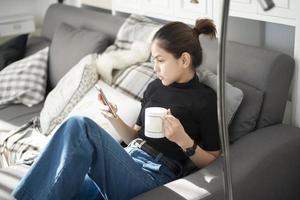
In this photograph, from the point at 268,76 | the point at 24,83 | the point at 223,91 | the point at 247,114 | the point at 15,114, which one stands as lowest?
the point at 15,114

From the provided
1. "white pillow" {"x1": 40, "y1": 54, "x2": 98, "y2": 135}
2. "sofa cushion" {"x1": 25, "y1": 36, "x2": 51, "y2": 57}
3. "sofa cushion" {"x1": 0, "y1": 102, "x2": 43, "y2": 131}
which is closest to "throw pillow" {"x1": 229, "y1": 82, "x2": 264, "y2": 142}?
"white pillow" {"x1": 40, "y1": 54, "x2": 98, "y2": 135}

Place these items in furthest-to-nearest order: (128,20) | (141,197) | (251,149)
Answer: (128,20)
(251,149)
(141,197)

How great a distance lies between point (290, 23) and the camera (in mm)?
1958

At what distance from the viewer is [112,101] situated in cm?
230

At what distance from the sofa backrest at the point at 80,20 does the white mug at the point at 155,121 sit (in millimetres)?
1364

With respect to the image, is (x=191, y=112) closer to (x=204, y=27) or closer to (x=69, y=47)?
(x=204, y=27)

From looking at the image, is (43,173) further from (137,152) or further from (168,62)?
(168,62)

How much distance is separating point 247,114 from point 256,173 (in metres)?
0.28

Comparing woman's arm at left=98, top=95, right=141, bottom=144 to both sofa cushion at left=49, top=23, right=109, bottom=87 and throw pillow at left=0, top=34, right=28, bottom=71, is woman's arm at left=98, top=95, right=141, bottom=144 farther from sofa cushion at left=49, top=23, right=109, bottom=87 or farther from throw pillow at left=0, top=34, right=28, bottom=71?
throw pillow at left=0, top=34, right=28, bottom=71

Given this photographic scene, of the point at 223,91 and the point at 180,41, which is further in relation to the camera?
the point at 180,41

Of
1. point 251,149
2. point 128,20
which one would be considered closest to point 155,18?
point 128,20

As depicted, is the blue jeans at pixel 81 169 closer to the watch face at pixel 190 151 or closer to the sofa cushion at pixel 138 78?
the watch face at pixel 190 151

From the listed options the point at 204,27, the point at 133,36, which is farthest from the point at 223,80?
the point at 133,36

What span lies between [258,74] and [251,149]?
0.33 m
